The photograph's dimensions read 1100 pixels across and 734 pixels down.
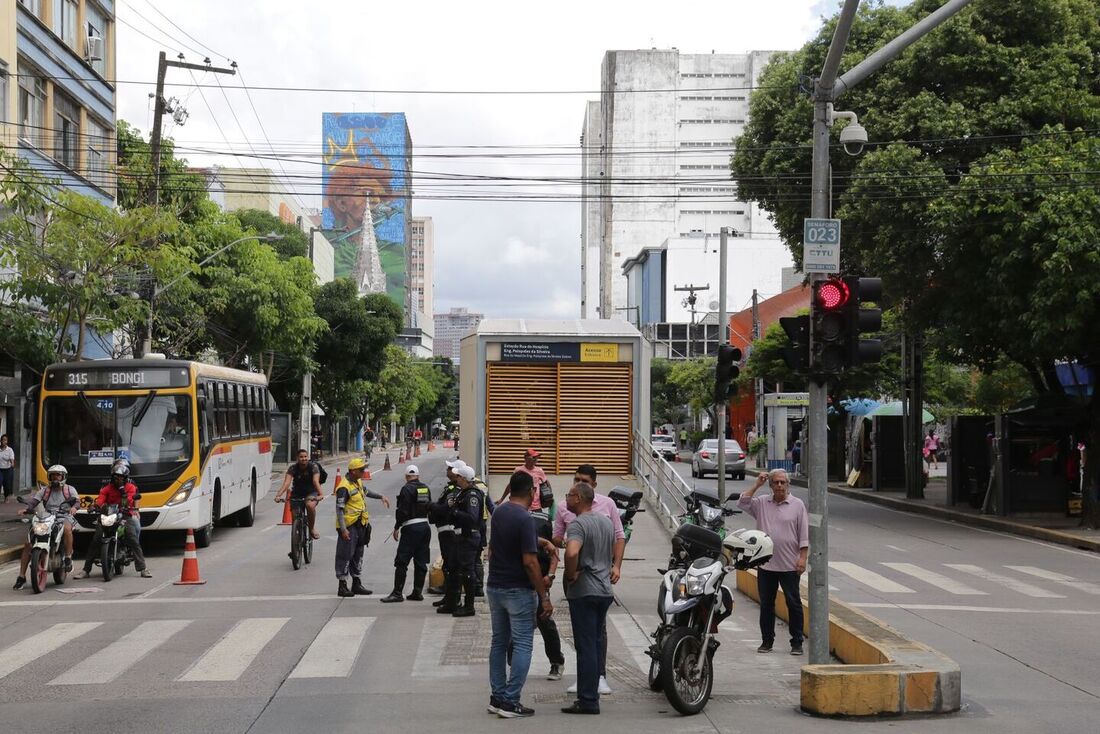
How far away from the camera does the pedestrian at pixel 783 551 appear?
1158 cm

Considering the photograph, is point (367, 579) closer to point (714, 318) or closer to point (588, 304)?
point (714, 318)

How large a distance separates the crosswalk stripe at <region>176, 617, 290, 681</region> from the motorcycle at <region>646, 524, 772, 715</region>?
3688 mm

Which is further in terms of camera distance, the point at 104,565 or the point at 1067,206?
the point at 1067,206

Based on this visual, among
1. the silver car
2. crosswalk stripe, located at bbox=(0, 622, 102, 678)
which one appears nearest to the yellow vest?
crosswalk stripe, located at bbox=(0, 622, 102, 678)

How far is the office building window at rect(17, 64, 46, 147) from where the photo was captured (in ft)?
103

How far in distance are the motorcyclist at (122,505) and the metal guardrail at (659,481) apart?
A: 27.9 feet

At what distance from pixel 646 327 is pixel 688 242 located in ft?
41.3

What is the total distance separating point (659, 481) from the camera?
2177 cm

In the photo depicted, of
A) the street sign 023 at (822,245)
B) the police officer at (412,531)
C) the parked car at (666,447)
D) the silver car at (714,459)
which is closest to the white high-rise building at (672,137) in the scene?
the parked car at (666,447)

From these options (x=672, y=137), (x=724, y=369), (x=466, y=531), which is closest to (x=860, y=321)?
(x=466, y=531)

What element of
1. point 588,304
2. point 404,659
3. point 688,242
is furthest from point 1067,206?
point 588,304

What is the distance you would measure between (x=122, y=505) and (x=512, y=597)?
10517 millimetres

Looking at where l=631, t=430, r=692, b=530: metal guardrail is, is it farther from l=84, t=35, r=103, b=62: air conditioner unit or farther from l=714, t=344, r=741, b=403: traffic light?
l=84, t=35, r=103, b=62: air conditioner unit

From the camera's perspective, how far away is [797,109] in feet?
99.0
